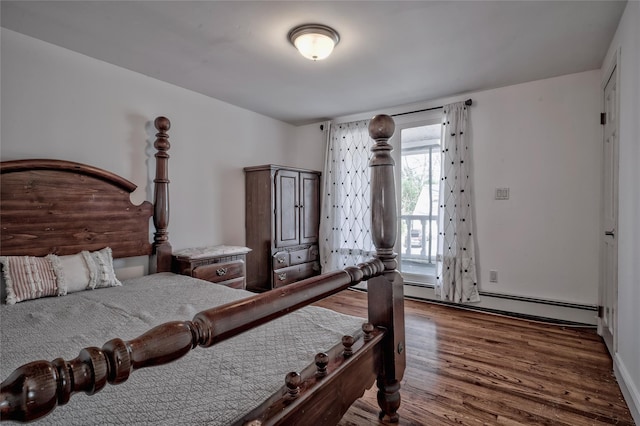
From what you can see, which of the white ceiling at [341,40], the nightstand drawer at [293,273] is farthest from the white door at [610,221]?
the nightstand drawer at [293,273]

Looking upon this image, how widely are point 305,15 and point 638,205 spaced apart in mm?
2219

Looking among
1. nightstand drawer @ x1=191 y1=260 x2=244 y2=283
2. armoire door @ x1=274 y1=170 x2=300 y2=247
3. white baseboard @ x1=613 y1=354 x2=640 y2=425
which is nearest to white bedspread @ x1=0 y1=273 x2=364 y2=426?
nightstand drawer @ x1=191 y1=260 x2=244 y2=283

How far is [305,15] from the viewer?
1956 millimetres

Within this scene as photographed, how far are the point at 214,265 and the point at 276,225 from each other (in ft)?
3.42

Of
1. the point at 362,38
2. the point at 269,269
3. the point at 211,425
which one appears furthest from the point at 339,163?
the point at 211,425

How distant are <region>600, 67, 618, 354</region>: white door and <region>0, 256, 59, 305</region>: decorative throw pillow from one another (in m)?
3.77

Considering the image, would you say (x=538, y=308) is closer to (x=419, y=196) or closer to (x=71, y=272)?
(x=419, y=196)

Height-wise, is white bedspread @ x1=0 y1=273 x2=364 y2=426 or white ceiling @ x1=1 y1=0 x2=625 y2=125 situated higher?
white ceiling @ x1=1 y1=0 x2=625 y2=125

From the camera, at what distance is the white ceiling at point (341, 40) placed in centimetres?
190

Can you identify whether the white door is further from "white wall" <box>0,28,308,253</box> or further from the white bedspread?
"white wall" <box>0,28,308,253</box>

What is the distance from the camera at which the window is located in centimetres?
369

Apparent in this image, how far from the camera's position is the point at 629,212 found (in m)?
1.80

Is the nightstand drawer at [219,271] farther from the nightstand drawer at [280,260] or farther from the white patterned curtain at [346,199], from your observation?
the white patterned curtain at [346,199]

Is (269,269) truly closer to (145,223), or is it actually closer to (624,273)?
(145,223)
